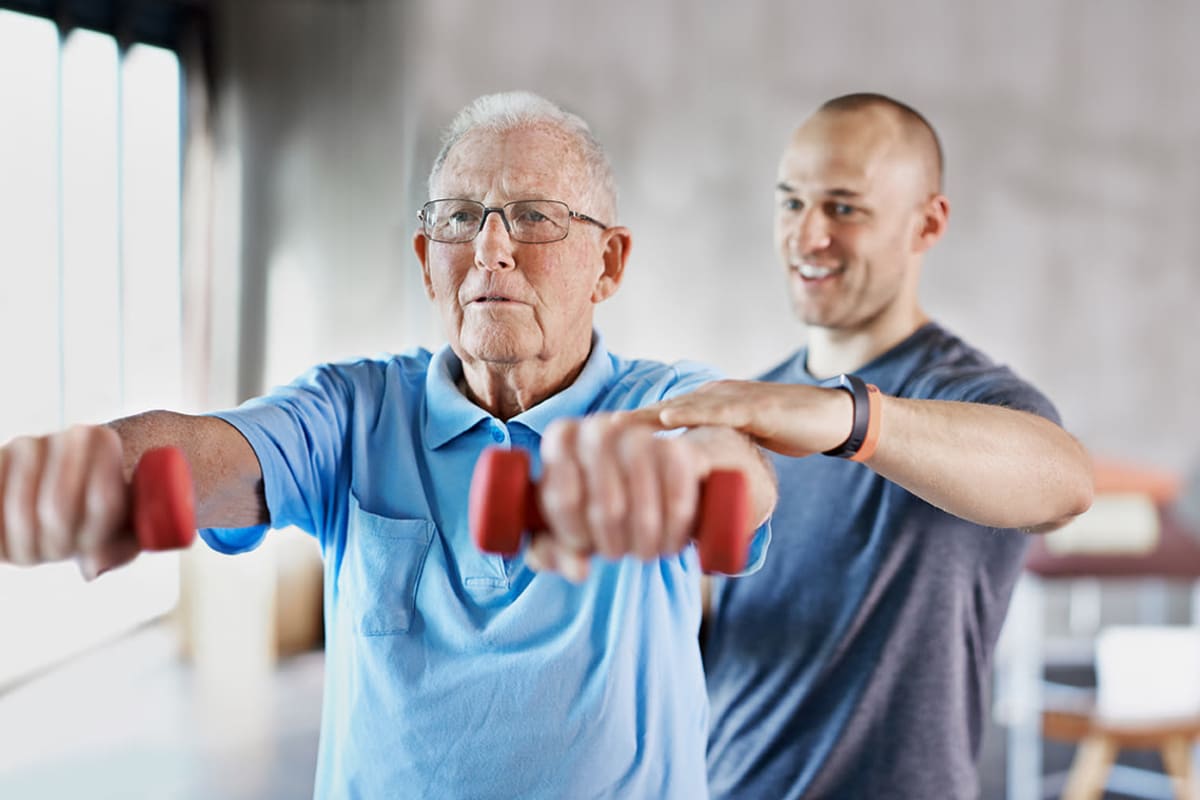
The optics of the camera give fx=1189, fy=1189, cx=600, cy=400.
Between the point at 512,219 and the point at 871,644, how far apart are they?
851mm

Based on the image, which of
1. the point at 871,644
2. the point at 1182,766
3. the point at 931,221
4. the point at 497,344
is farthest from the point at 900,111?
the point at 1182,766

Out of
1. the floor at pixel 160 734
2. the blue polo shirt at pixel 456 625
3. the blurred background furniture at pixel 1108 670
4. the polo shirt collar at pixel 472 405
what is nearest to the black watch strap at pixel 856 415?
the blue polo shirt at pixel 456 625

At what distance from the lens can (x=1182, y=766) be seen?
3.87 m

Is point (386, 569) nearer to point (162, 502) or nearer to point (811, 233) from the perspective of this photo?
point (162, 502)

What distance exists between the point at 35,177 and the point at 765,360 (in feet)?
10.8

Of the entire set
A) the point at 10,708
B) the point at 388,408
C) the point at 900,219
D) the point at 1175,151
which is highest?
the point at 1175,151

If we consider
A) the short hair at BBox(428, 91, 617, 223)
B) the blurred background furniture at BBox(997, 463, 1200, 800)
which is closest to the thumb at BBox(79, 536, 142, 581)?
the short hair at BBox(428, 91, 617, 223)

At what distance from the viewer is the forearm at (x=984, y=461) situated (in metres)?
1.23

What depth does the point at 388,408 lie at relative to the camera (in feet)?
4.50

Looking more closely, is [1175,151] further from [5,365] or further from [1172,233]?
[5,365]

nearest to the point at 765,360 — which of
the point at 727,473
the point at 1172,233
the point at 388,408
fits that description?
the point at 1172,233

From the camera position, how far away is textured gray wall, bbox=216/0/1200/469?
5.50 meters

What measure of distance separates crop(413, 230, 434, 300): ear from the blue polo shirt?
0.11 metres

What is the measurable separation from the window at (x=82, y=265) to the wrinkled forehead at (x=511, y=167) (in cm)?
377
